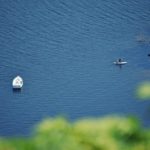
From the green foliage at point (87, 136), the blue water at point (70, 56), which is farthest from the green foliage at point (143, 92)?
the blue water at point (70, 56)

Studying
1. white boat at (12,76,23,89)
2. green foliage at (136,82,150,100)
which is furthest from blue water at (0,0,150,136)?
green foliage at (136,82,150,100)

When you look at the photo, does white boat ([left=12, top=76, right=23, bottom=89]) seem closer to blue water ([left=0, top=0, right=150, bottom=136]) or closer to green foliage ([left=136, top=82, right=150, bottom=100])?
blue water ([left=0, top=0, right=150, bottom=136])

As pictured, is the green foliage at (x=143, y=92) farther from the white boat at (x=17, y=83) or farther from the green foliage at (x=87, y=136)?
the white boat at (x=17, y=83)

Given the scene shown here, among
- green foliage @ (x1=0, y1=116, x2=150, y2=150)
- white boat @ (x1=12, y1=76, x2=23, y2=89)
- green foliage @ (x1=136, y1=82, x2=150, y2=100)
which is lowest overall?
green foliage @ (x1=0, y1=116, x2=150, y2=150)

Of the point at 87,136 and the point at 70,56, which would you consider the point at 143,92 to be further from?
the point at 70,56

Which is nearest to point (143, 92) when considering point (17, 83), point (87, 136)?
point (87, 136)

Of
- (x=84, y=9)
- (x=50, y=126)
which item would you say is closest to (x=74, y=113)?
(x=84, y=9)
